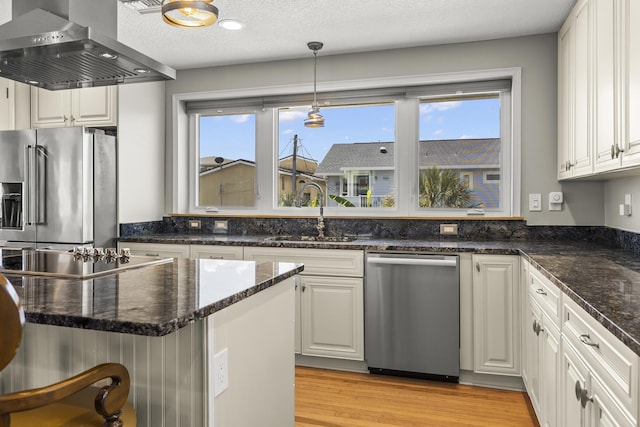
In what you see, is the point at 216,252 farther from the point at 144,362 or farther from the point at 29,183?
the point at 144,362

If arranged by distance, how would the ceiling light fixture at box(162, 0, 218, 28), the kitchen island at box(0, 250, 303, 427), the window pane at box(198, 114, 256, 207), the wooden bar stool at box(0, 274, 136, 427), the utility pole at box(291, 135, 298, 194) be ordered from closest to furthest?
the wooden bar stool at box(0, 274, 136, 427), the kitchen island at box(0, 250, 303, 427), the ceiling light fixture at box(162, 0, 218, 28), the utility pole at box(291, 135, 298, 194), the window pane at box(198, 114, 256, 207)

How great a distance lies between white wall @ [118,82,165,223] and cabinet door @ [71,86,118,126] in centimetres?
6

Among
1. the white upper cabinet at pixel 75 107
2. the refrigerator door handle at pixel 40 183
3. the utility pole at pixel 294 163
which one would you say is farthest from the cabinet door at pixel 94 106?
the utility pole at pixel 294 163

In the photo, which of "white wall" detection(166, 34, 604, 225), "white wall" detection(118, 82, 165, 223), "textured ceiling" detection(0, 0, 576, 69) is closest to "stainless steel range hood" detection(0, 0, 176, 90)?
"textured ceiling" detection(0, 0, 576, 69)

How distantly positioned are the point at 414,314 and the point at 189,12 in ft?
7.17

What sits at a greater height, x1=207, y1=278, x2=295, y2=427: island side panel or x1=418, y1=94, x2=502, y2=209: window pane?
x1=418, y1=94, x2=502, y2=209: window pane

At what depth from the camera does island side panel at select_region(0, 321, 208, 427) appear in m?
1.31

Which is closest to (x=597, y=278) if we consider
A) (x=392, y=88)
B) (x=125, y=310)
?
(x=125, y=310)

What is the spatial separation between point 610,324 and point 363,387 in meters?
2.03

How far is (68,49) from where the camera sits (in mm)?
1864

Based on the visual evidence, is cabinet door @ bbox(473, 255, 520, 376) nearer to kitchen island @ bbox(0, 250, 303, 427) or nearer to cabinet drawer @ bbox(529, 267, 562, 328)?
cabinet drawer @ bbox(529, 267, 562, 328)

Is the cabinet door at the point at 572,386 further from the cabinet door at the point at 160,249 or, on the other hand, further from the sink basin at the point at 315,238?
the cabinet door at the point at 160,249

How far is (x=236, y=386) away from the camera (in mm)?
1500

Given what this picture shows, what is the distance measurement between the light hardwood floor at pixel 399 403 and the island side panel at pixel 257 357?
73 centimetres
